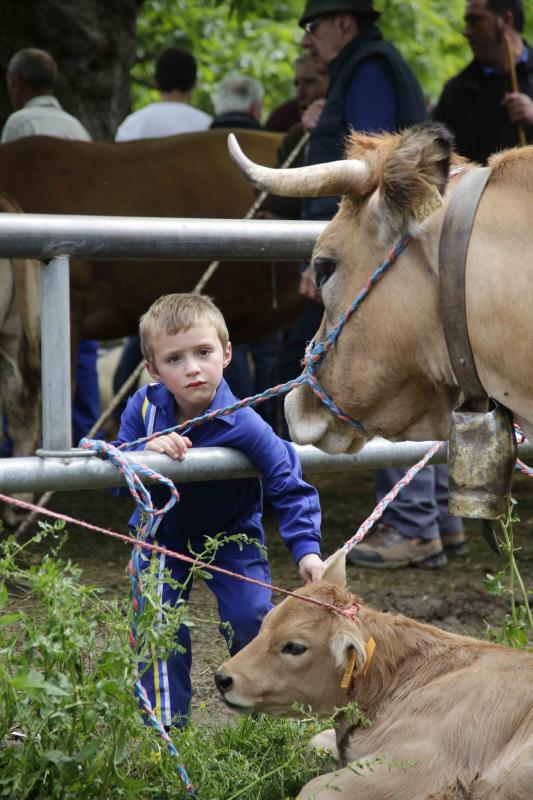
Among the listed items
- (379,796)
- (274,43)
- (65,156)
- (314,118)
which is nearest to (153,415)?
(379,796)

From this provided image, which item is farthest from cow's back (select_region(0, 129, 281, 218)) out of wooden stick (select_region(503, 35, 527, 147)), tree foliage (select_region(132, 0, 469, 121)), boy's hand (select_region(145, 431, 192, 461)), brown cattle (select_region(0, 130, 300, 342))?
tree foliage (select_region(132, 0, 469, 121))

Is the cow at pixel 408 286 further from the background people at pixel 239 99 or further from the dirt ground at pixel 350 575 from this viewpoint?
the background people at pixel 239 99

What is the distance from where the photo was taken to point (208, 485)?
3.69 m

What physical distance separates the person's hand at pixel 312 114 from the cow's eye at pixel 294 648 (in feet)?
14.4

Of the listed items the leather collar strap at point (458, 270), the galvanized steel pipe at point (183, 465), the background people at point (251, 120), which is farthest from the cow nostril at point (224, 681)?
the background people at point (251, 120)

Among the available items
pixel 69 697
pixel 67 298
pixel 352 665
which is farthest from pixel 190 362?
pixel 69 697

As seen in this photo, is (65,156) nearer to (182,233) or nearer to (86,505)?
(86,505)

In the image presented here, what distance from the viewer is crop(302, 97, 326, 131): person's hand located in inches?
279

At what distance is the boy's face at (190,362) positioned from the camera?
11.5 ft

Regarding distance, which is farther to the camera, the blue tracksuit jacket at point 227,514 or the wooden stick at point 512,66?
the wooden stick at point 512,66

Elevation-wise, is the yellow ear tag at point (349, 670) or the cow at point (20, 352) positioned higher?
the yellow ear tag at point (349, 670)

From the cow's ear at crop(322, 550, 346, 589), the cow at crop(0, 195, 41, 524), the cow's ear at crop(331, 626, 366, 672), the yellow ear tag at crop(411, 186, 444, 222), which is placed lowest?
the cow at crop(0, 195, 41, 524)

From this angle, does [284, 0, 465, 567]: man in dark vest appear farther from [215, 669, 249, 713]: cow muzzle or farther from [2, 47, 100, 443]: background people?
[215, 669, 249, 713]: cow muzzle

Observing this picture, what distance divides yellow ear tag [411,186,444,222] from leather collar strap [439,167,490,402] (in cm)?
3
